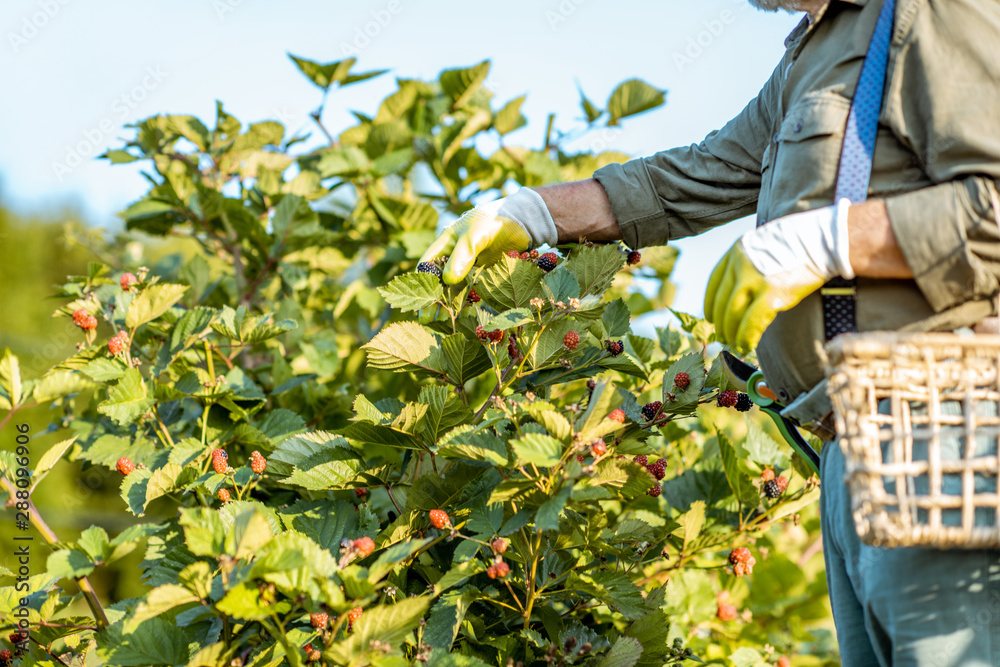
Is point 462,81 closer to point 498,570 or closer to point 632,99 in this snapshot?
point 632,99

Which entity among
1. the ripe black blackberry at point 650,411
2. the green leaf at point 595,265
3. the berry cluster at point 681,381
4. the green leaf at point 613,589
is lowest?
the green leaf at point 613,589

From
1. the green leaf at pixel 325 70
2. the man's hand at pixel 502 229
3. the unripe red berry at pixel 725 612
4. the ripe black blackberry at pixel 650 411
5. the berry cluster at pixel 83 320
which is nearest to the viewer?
the ripe black blackberry at pixel 650 411

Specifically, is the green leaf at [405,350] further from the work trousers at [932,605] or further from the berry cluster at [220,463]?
the work trousers at [932,605]

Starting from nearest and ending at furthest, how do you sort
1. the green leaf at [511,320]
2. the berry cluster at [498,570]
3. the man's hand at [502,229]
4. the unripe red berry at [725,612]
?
the berry cluster at [498,570], the green leaf at [511,320], the man's hand at [502,229], the unripe red berry at [725,612]

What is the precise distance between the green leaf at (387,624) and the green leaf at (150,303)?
760mm

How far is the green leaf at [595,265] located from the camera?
122 centimetres

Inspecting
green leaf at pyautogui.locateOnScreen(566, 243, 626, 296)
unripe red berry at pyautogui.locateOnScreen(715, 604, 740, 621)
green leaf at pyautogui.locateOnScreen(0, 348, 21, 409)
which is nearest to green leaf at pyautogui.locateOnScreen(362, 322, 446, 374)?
green leaf at pyautogui.locateOnScreen(566, 243, 626, 296)

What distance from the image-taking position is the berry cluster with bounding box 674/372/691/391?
119 cm

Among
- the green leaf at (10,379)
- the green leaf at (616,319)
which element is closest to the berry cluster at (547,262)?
the green leaf at (616,319)

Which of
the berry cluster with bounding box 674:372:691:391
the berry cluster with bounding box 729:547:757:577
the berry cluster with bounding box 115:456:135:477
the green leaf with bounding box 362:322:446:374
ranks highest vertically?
the green leaf with bounding box 362:322:446:374

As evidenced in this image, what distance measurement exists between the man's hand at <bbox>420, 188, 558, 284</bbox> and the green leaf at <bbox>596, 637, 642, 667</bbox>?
62cm

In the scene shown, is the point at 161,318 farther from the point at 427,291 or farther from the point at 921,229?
the point at 921,229

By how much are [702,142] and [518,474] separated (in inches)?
25.9

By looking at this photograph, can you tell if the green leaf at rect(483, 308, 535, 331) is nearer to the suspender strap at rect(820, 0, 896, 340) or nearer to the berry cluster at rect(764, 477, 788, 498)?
the suspender strap at rect(820, 0, 896, 340)
